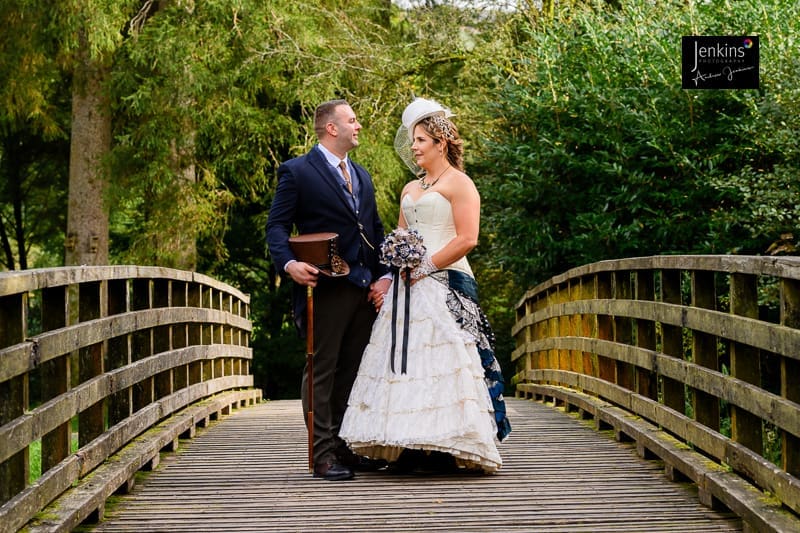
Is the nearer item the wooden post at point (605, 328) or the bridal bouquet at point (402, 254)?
the bridal bouquet at point (402, 254)

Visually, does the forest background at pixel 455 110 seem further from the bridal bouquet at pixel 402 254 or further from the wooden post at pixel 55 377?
the wooden post at pixel 55 377

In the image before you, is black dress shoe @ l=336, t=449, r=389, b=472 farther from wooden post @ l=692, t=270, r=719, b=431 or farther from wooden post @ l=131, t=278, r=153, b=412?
wooden post @ l=692, t=270, r=719, b=431

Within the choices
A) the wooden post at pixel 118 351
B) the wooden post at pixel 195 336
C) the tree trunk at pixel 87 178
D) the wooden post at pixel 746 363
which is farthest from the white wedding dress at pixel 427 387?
the tree trunk at pixel 87 178

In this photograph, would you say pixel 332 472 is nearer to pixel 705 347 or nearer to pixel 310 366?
pixel 310 366

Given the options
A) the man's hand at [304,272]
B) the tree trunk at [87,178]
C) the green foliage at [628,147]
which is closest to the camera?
the man's hand at [304,272]

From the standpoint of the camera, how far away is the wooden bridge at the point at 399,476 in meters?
4.11

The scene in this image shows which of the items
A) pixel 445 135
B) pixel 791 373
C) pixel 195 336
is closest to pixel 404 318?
pixel 445 135

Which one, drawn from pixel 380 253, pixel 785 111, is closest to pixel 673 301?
pixel 380 253

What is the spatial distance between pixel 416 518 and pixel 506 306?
20.3 meters

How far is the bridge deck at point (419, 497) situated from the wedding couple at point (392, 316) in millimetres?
215

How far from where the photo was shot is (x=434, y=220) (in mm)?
5938

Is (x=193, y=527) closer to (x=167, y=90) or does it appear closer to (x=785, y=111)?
(x=785, y=111)

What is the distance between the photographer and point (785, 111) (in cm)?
973

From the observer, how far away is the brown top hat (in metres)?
5.56
